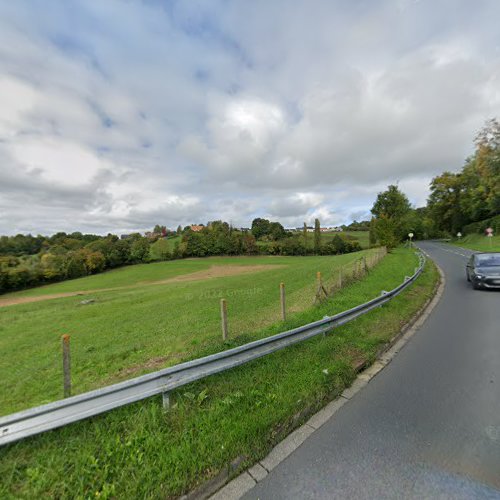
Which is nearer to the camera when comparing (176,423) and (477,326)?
(176,423)

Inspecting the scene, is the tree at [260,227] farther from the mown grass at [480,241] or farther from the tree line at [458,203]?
the mown grass at [480,241]

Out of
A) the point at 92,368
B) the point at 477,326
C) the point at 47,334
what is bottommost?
the point at 47,334

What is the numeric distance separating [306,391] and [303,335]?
1.32 m

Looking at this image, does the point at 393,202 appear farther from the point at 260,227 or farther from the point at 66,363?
the point at 260,227

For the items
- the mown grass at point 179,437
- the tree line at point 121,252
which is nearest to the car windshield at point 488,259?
the mown grass at point 179,437

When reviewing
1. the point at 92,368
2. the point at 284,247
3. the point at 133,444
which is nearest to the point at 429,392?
the point at 133,444

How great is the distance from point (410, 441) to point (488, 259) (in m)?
11.8

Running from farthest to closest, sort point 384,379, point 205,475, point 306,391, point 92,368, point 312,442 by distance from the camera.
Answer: point 92,368
point 384,379
point 306,391
point 312,442
point 205,475

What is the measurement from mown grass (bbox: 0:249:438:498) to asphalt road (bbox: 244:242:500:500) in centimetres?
35

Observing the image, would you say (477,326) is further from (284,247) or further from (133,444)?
(284,247)

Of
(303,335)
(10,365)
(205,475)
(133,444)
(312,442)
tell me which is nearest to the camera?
(205,475)

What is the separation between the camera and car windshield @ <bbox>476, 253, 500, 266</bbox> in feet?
33.8

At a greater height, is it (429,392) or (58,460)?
(58,460)

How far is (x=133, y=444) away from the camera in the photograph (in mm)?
2402
